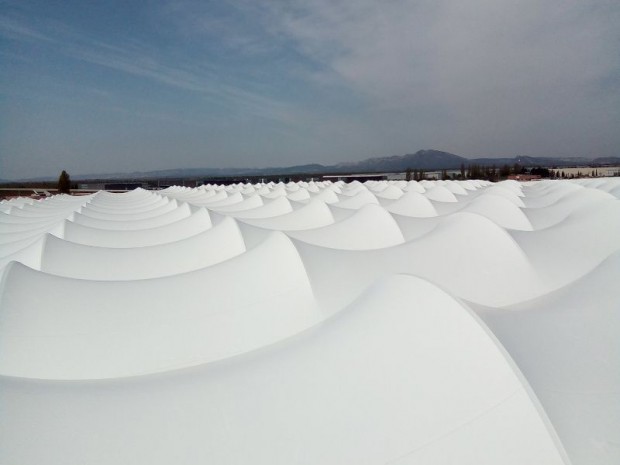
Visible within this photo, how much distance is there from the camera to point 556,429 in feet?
14.5

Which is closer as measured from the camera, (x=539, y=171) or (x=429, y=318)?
(x=429, y=318)

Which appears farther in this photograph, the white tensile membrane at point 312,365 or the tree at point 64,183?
the tree at point 64,183

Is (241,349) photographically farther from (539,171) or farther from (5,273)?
(539,171)

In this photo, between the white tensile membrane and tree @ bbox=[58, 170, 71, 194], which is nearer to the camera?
the white tensile membrane

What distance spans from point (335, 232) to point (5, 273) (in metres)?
9.96

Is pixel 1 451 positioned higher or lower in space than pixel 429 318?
lower

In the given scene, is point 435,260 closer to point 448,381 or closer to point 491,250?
point 491,250

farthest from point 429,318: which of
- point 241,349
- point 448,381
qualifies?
point 241,349

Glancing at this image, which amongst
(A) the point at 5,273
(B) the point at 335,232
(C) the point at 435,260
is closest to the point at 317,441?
(A) the point at 5,273

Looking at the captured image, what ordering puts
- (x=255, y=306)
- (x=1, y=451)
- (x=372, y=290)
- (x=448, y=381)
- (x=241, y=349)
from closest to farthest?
1. (x=1, y=451)
2. (x=448, y=381)
3. (x=372, y=290)
4. (x=241, y=349)
5. (x=255, y=306)

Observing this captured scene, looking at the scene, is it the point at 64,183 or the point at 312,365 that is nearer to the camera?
the point at 312,365

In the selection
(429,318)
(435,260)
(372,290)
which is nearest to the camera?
(429,318)

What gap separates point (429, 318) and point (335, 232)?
1129cm

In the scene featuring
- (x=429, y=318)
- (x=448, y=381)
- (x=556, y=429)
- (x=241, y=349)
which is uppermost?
(x=429, y=318)
